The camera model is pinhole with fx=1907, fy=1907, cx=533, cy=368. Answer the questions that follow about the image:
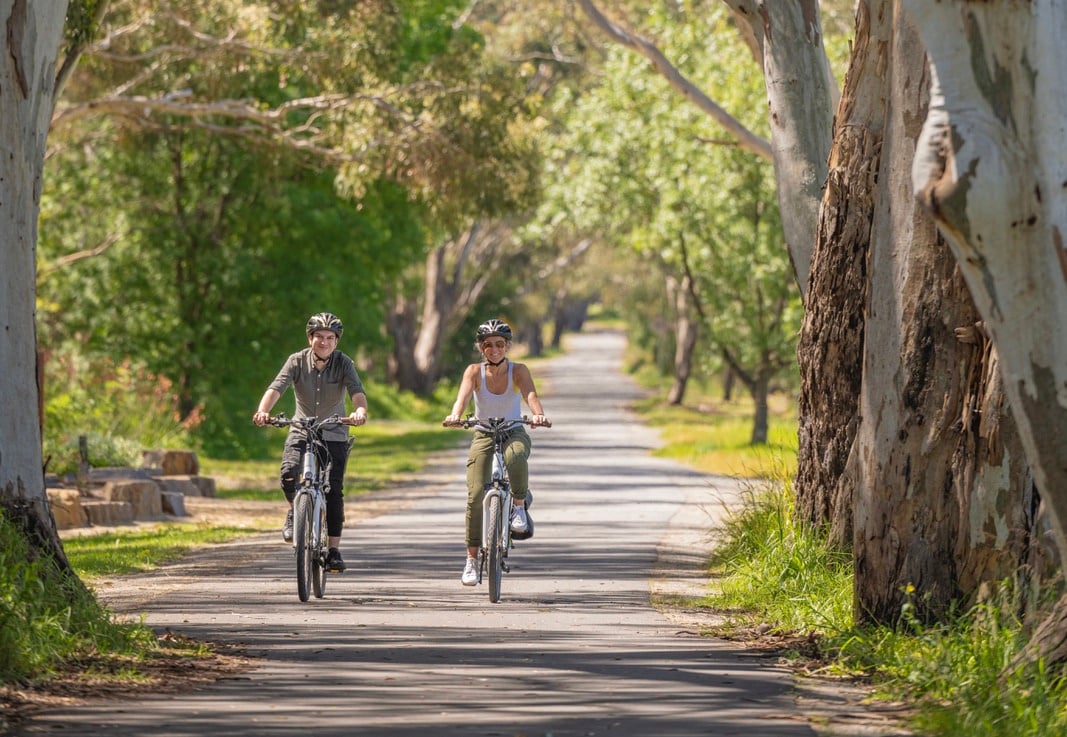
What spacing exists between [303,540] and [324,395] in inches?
42.6

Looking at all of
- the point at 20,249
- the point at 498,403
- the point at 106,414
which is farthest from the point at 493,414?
the point at 106,414

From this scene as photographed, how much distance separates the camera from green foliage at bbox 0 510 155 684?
8.68 meters

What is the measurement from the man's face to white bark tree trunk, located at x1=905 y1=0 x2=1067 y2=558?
6.17 metres

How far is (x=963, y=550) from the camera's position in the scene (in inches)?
388

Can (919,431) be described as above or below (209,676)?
above

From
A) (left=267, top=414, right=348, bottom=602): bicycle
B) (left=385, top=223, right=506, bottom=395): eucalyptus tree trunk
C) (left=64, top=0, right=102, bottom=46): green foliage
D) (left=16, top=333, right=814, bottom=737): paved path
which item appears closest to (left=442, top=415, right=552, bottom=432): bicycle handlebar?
(left=267, top=414, right=348, bottom=602): bicycle

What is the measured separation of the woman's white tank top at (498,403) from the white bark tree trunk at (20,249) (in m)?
3.50

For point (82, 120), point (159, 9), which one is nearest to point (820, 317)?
point (159, 9)

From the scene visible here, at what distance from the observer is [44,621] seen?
9.16m

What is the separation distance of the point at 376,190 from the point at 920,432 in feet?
77.8

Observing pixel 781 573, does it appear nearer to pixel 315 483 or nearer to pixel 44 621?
pixel 315 483

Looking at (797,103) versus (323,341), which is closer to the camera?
(323,341)

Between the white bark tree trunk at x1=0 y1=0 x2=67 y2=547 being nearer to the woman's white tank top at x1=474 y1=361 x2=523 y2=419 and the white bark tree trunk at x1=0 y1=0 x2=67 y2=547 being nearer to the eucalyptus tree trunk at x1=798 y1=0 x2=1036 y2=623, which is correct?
the woman's white tank top at x1=474 y1=361 x2=523 y2=419

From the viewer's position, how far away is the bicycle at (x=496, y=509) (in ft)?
40.7
